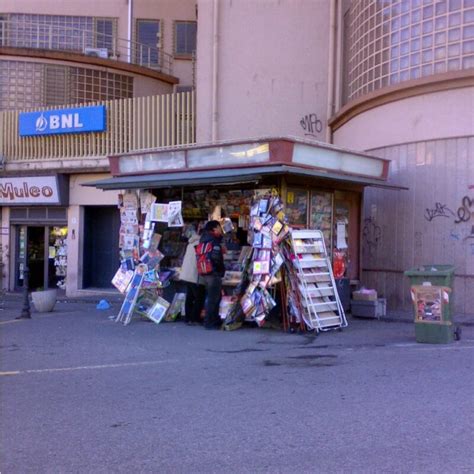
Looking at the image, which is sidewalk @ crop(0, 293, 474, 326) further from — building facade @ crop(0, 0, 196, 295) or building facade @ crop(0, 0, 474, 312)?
building facade @ crop(0, 0, 196, 295)

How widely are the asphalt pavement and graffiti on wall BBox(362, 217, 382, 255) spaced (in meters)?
4.10

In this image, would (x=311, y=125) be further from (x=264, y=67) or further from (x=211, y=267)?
(x=211, y=267)

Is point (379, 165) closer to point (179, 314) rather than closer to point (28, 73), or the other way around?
point (179, 314)

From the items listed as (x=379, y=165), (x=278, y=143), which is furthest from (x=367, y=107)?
(x=278, y=143)

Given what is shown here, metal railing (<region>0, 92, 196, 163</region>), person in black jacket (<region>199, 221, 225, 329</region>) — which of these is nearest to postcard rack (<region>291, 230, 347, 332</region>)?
person in black jacket (<region>199, 221, 225, 329</region>)

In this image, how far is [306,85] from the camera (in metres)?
17.6

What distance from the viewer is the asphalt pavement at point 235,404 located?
504 cm

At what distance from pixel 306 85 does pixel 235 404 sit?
12559 mm

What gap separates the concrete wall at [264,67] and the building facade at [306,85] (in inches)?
1.1

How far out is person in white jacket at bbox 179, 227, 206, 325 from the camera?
12000mm

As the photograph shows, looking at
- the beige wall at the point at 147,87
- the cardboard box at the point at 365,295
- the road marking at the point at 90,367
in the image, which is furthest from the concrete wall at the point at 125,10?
the road marking at the point at 90,367

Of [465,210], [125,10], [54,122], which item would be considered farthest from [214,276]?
[125,10]

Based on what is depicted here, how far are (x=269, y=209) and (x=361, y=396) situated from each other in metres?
4.93

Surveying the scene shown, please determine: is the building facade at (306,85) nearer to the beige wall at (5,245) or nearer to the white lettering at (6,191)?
the beige wall at (5,245)
